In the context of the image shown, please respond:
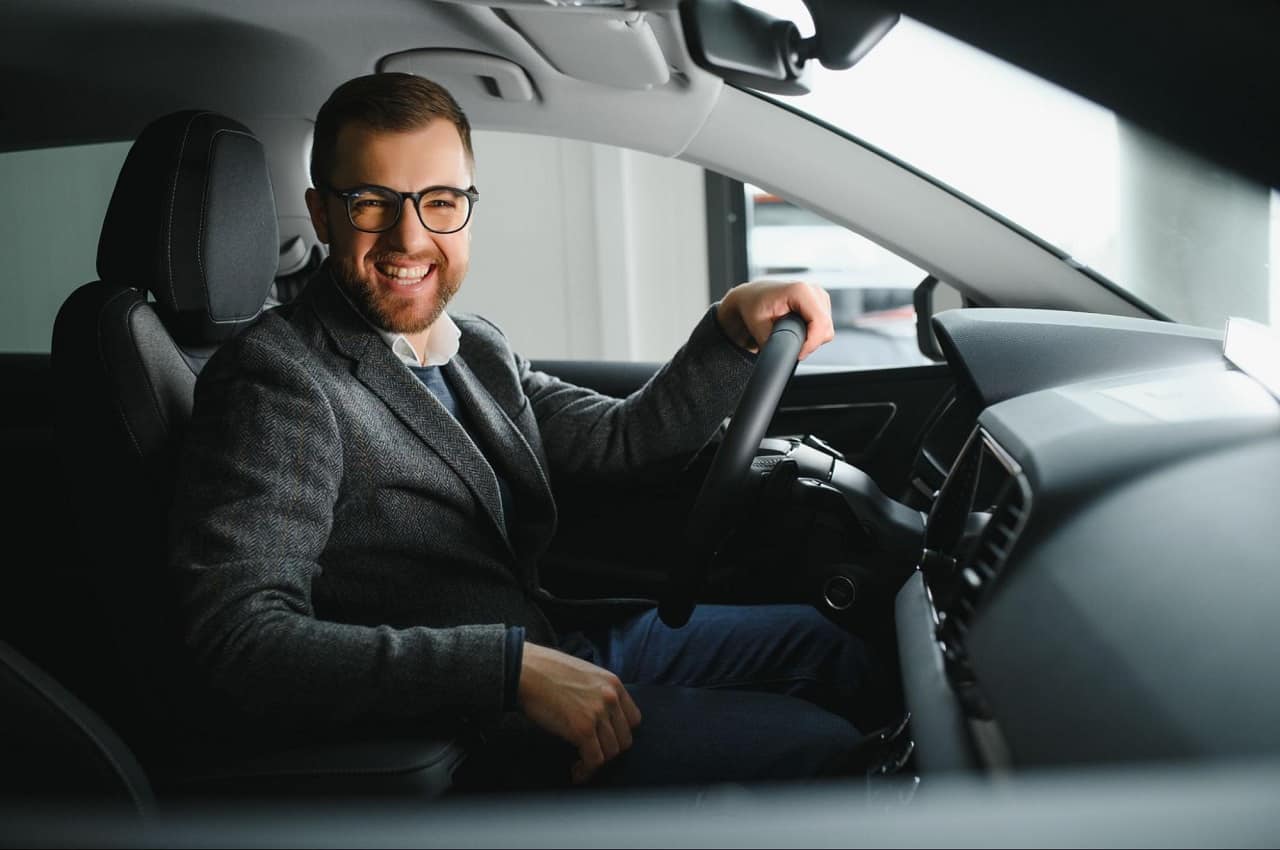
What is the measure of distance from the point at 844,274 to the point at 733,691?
3825 mm

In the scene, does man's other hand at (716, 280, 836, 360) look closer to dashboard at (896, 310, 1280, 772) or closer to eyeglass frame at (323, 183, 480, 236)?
dashboard at (896, 310, 1280, 772)

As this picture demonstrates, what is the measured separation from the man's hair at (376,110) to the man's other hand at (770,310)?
408 mm

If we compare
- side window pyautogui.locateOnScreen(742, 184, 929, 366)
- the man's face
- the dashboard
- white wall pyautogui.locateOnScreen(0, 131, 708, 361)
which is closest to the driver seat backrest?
the man's face

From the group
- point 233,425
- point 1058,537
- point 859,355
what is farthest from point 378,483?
point 859,355

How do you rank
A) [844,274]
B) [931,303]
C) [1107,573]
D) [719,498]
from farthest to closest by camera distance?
1. [844,274]
2. [931,303]
3. [719,498]
4. [1107,573]

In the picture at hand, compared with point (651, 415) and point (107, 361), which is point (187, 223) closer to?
point (107, 361)

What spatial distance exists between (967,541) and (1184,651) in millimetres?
436

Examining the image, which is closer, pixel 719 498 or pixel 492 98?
pixel 719 498

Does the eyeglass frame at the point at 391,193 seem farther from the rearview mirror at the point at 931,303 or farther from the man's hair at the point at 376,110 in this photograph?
the rearview mirror at the point at 931,303

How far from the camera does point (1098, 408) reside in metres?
0.94

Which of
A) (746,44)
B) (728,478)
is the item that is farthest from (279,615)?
(746,44)

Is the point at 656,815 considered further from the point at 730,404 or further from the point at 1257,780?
the point at 730,404

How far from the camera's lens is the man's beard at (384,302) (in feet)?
4.13

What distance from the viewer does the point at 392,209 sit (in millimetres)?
1239
